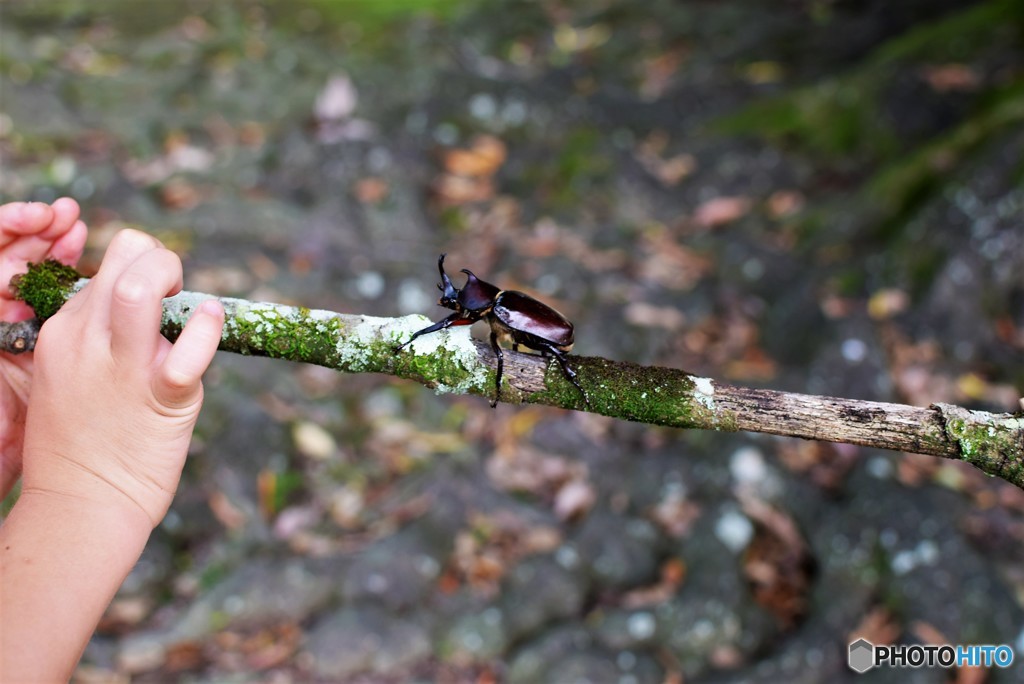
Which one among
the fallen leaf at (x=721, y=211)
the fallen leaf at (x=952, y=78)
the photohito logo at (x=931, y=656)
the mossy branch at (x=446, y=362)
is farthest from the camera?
the fallen leaf at (x=721, y=211)

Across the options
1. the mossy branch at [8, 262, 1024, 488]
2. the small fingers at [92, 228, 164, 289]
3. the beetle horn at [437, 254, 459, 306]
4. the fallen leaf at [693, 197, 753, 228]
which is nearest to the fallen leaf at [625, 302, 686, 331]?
the fallen leaf at [693, 197, 753, 228]

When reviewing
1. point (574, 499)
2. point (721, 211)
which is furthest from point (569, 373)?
point (721, 211)

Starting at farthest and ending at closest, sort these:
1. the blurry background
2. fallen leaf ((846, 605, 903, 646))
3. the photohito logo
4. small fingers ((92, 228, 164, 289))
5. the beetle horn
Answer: the blurry background → fallen leaf ((846, 605, 903, 646)) → the photohito logo → the beetle horn → small fingers ((92, 228, 164, 289))

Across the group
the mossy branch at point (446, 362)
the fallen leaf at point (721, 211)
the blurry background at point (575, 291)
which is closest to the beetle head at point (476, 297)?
the mossy branch at point (446, 362)

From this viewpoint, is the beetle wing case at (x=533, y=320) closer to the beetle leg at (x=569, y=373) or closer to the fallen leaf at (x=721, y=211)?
the beetle leg at (x=569, y=373)

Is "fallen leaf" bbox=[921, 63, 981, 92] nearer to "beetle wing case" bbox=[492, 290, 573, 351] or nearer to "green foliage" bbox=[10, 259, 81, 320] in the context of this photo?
"beetle wing case" bbox=[492, 290, 573, 351]

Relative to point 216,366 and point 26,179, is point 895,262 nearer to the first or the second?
point 216,366

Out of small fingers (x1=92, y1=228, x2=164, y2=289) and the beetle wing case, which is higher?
the beetle wing case

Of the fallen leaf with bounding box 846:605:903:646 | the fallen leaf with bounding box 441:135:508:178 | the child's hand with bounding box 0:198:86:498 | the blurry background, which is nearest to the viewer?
the child's hand with bounding box 0:198:86:498
